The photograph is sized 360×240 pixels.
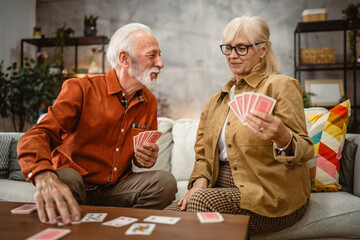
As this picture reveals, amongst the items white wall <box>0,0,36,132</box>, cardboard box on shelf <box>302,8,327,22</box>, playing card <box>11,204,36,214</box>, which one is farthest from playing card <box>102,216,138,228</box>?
white wall <box>0,0,36,132</box>

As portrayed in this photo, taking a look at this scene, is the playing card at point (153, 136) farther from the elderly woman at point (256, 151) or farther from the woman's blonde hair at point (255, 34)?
the woman's blonde hair at point (255, 34)

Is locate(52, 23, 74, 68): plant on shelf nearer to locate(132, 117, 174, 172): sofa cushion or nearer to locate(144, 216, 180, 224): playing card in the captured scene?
locate(132, 117, 174, 172): sofa cushion

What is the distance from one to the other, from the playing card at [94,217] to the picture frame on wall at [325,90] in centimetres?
384

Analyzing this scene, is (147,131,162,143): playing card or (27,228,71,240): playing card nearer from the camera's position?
(27,228,71,240): playing card

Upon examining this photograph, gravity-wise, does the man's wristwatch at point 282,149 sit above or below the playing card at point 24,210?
above

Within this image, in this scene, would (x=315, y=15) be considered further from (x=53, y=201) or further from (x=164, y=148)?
(x=53, y=201)

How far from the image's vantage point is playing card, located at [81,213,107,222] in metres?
1.05

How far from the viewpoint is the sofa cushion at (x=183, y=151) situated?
8.19 ft

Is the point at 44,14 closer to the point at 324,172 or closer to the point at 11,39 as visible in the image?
the point at 11,39

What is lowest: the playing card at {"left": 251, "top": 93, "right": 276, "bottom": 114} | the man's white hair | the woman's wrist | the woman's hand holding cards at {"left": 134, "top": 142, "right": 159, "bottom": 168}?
the woman's wrist

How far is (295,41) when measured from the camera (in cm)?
438

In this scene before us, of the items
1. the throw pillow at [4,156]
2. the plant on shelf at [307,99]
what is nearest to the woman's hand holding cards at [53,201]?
the throw pillow at [4,156]

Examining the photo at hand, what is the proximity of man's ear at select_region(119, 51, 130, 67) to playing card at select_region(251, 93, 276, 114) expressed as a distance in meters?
0.98

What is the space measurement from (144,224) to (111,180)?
72cm
